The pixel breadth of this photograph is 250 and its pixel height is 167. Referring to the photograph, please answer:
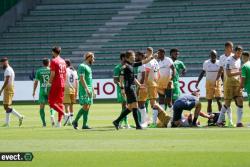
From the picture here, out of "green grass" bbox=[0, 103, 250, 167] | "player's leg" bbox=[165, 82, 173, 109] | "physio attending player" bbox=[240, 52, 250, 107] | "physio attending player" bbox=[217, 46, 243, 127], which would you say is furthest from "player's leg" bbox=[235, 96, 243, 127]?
"player's leg" bbox=[165, 82, 173, 109]

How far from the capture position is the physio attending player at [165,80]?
26.8 meters

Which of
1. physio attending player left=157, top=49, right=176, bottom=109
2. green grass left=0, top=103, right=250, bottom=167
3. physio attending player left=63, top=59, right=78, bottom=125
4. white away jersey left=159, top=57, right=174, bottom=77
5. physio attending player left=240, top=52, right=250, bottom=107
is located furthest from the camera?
physio attending player left=63, top=59, right=78, bottom=125

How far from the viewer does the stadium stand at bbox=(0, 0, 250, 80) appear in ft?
164

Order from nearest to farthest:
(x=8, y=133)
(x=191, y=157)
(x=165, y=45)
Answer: (x=191, y=157)
(x=8, y=133)
(x=165, y=45)

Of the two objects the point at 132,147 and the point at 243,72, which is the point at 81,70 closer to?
the point at 243,72

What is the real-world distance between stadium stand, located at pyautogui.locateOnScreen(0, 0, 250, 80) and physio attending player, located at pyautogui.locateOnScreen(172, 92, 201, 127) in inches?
930

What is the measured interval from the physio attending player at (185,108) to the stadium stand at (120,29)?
77.5ft

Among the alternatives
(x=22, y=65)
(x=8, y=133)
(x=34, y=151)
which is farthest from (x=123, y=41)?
(x=34, y=151)

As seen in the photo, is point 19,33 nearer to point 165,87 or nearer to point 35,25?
point 35,25

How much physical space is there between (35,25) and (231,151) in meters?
40.5

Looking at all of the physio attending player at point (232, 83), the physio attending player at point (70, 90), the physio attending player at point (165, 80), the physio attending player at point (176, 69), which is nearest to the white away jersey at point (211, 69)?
the physio attending player at point (176, 69)

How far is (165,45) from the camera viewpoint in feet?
165

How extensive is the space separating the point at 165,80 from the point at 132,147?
1007cm

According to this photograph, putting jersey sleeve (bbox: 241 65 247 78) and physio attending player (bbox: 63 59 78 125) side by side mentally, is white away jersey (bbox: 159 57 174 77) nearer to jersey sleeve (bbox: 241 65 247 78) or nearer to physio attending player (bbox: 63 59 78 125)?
physio attending player (bbox: 63 59 78 125)
